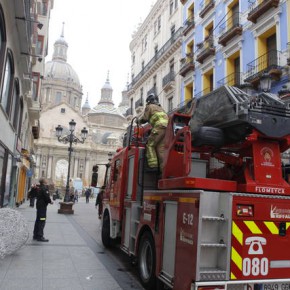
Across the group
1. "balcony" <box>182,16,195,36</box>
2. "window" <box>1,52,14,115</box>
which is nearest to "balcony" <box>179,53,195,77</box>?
"balcony" <box>182,16,195,36</box>

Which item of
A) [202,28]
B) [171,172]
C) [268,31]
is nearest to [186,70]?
[202,28]

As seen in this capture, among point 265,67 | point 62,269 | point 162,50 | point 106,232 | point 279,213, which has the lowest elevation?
point 62,269

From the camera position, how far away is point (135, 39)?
1443 inches

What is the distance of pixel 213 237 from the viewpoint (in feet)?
13.9

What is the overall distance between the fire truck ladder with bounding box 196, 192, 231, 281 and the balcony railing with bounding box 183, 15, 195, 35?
68.8 ft

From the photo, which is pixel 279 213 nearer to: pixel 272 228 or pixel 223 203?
pixel 272 228

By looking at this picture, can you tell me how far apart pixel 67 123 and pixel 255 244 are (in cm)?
8135

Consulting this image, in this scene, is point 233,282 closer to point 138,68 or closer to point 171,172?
point 171,172

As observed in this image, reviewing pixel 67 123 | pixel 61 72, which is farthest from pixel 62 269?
pixel 61 72

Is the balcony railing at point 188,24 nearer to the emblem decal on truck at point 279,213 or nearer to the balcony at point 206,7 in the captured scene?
the balcony at point 206,7

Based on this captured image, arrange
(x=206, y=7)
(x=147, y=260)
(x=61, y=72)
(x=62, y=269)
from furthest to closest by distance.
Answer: (x=61, y=72) → (x=206, y=7) → (x=62, y=269) → (x=147, y=260)

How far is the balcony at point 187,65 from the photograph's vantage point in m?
22.2

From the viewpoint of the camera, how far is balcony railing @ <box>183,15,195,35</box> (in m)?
23.4

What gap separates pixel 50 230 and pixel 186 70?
14.4 meters
